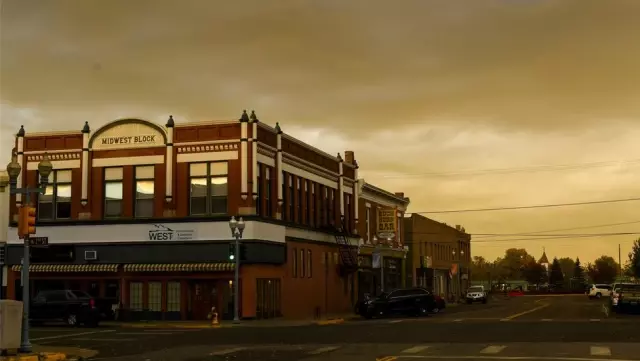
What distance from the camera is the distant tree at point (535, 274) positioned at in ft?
591

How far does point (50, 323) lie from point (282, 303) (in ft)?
42.2

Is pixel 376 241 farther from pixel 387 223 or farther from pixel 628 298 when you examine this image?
pixel 628 298

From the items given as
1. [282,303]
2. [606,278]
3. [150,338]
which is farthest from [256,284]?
[606,278]

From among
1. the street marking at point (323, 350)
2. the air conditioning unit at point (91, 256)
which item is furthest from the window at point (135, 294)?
the street marking at point (323, 350)

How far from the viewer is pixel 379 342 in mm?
25672

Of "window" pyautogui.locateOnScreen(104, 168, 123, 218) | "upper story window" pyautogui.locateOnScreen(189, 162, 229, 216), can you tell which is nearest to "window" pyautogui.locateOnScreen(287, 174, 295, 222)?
"upper story window" pyautogui.locateOnScreen(189, 162, 229, 216)

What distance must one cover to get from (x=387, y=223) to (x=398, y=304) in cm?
1755

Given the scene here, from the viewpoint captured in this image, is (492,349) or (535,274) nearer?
(492,349)

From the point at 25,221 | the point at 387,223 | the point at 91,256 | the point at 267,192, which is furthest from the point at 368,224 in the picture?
the point at 25,221

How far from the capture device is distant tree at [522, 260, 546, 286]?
591 ft

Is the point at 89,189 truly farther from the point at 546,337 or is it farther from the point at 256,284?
the point at 546,337

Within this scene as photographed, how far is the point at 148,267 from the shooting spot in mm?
43688

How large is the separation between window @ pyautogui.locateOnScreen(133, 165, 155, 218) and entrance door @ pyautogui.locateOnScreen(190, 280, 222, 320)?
481cm

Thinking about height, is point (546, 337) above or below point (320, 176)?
below
